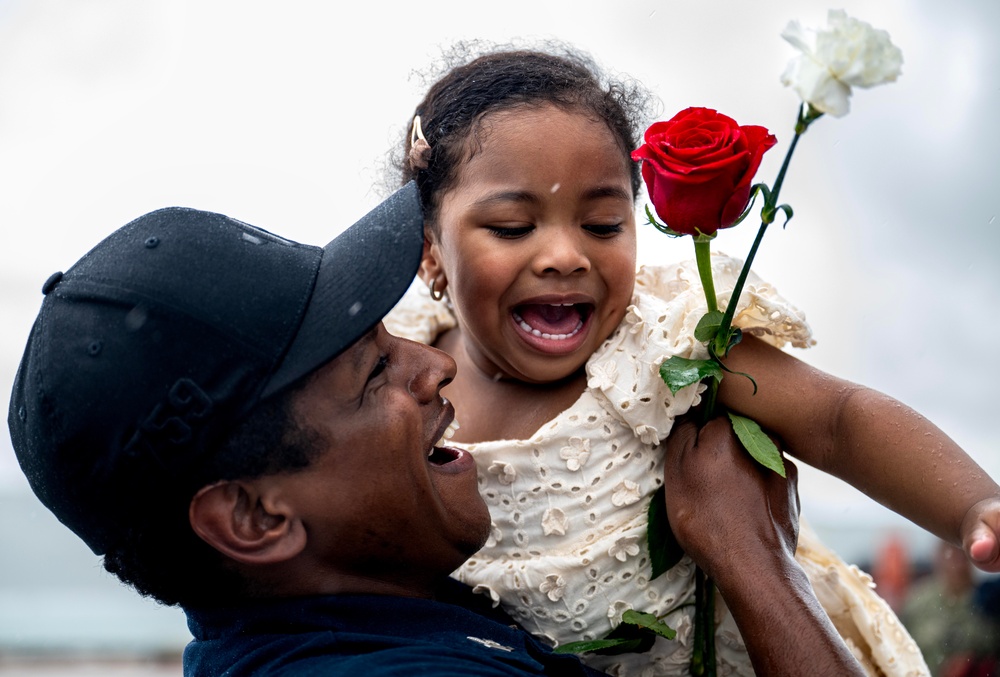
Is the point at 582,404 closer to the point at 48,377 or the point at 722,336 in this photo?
the point at 722,336

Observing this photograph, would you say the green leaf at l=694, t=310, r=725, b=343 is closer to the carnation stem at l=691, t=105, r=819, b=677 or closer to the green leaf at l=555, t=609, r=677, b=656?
the carnation stem at l=691, t=105, r=819, b=677

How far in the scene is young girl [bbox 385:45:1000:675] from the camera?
2244mm

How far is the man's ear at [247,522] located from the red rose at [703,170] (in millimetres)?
915

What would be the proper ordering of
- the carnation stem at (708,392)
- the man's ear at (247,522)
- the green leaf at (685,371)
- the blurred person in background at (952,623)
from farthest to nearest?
the blurred person in background at (952,623) < the green leaf at (685,371) < the carnation stem at (708,392) < the man's ear at (247,522)

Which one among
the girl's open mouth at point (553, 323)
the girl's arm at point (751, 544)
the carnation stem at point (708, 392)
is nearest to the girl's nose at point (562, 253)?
the girl's open mouth at point (553, 323)

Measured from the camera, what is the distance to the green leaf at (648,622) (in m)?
2.21

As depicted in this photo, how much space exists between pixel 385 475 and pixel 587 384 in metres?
0.69

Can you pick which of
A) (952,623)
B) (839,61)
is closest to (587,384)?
(839,61)

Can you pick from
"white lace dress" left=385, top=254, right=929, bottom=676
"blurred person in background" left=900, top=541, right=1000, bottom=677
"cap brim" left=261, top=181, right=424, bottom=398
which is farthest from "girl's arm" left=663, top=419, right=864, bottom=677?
"blurred person in background" left=900, top=541, right=1000, bottom=677

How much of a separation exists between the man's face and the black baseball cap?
112 millimetres

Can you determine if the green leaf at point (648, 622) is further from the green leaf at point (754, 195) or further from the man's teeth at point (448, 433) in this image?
the green leaf at point (754, 195)

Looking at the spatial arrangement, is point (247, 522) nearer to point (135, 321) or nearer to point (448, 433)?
point (135, 321)

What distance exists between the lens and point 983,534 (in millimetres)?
1769

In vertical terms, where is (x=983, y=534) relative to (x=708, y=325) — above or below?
below
